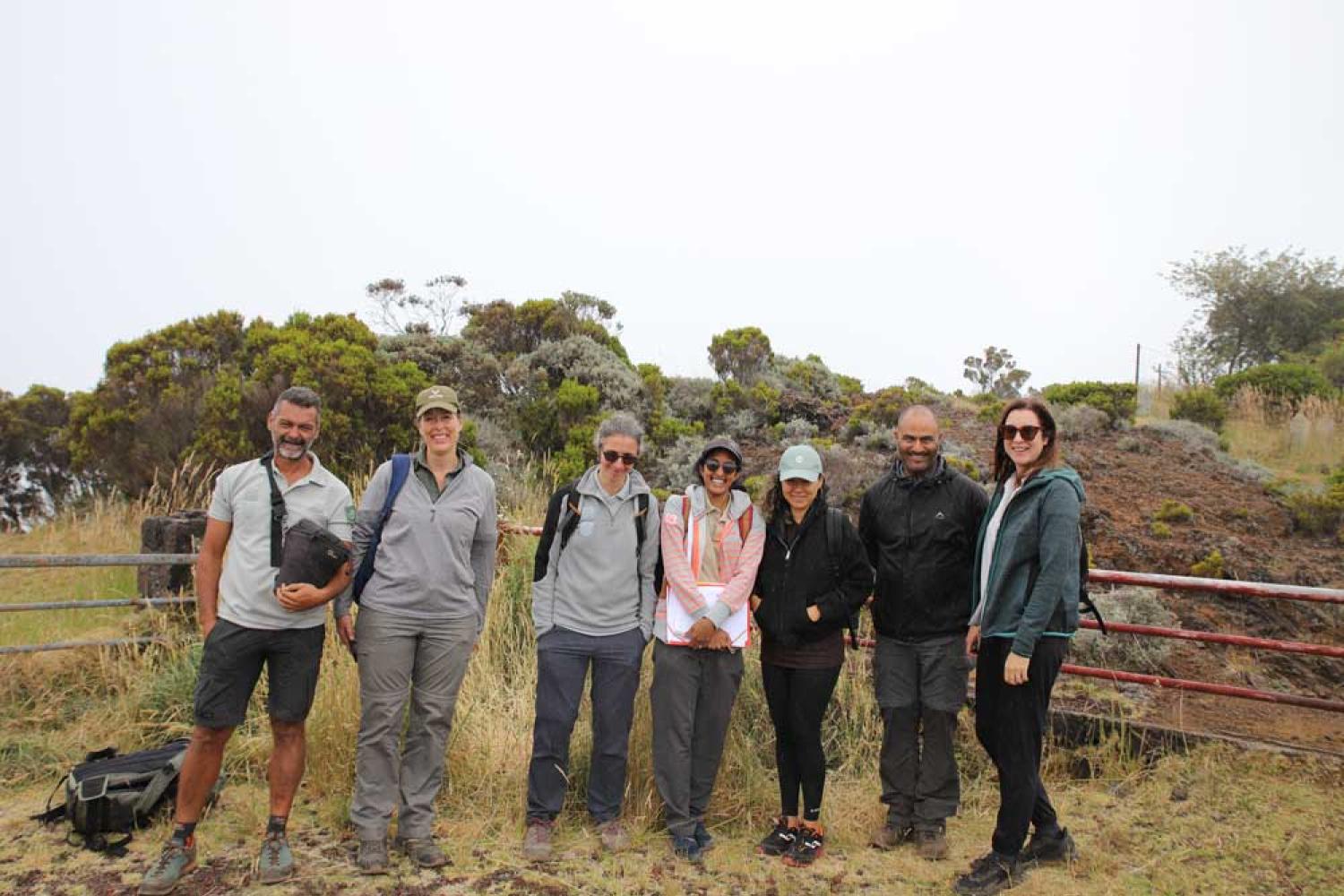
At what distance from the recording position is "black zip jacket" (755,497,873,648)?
4.02 meters

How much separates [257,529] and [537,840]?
1849 mm

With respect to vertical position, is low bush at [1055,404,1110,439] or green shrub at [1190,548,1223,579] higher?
low bush at [1055,404,1110,439]

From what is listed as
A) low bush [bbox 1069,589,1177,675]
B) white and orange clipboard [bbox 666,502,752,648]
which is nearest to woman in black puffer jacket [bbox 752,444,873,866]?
white and orange clipboard [bbox 666,502,752,648]

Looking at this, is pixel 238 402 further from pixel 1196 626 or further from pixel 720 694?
pixel 1196 626

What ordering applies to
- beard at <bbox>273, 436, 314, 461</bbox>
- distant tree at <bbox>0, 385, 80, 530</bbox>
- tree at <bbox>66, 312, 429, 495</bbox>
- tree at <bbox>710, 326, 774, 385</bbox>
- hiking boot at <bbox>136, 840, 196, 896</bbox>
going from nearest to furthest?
hiking boot at <bbox>136, 840, 196, 896</bbox> → beard at <bbox>273, 436, 314, 461</bbox> → tree at <bbox>66, 312, 429, 495</bbox> → distant tree at <bbox>0, 385, 80, 530</bbox> → tree at <bbox>710, 326, 774, 385</bbox>

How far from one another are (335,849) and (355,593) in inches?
46.3

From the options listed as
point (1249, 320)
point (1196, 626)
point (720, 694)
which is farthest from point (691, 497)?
point (1249, 320)

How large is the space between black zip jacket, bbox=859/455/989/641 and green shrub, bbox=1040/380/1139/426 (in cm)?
1137

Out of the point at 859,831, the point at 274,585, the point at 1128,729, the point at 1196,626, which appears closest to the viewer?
the point at 274,585

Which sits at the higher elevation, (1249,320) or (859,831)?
(1249,320)

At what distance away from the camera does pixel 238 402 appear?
11.2 metres

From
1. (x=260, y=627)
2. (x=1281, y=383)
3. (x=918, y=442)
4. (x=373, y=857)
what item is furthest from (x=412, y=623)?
(x=1281, y=383)

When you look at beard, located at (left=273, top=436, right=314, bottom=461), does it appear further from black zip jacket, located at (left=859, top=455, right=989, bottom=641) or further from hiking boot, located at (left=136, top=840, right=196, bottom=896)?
black zip jacket, located at (left=859, top=455, right=989, bottom=641)

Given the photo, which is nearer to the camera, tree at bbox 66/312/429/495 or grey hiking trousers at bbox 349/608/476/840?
grey hiking trousers at bbox 349/608/476/840
